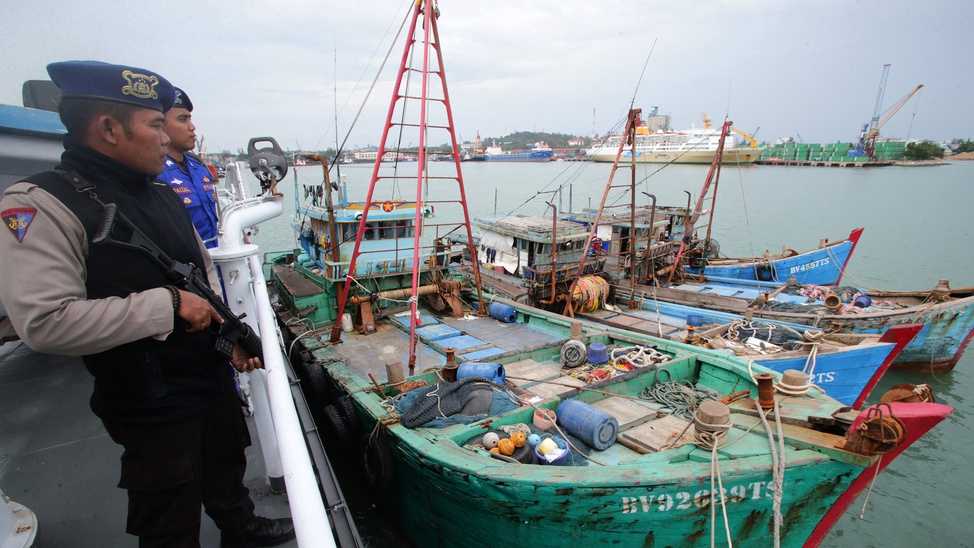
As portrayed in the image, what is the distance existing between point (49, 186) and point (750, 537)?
483cm

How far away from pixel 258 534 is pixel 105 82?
2.13 m

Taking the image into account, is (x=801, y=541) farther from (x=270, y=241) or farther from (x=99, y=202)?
(x=270, y=241)

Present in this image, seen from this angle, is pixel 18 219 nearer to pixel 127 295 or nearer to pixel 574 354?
pixel 127 295

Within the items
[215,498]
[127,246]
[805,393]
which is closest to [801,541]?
[805,393]

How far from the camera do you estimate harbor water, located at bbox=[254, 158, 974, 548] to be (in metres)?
6.41

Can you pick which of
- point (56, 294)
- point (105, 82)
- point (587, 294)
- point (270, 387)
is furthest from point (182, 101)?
point (587, 294)

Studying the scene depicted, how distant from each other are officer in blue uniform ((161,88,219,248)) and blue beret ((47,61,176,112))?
1.62m

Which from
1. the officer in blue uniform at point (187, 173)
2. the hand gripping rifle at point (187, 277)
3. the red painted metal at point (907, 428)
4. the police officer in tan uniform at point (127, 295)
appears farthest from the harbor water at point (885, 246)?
the hand gripping rifle at point (187, 277)

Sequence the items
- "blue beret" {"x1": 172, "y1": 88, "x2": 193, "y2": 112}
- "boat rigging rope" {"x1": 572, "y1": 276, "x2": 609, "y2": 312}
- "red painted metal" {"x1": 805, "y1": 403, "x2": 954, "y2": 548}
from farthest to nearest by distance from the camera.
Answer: "boat rigging rope" {"x1": 572, "y1": 276, "x2": 609, "y2": 312} < "blue beret" {"x1": 172, "y1": 88, "x2": 193, "y2": 112} < "red painted metal" {"x1": 805, "y1": 403, "x2": 954, "y2": 548}

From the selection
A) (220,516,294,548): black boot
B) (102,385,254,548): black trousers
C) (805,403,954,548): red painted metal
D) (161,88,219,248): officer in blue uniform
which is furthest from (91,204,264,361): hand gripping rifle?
(805,403,954,548): red painted metal

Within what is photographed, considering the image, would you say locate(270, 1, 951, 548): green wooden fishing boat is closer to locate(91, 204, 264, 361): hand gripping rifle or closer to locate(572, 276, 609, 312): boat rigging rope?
locate(91, 204, 264, 361): hand gripping rifle

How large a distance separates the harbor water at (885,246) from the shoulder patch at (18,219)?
5.60 meters

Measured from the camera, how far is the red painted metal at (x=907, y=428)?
121 inches

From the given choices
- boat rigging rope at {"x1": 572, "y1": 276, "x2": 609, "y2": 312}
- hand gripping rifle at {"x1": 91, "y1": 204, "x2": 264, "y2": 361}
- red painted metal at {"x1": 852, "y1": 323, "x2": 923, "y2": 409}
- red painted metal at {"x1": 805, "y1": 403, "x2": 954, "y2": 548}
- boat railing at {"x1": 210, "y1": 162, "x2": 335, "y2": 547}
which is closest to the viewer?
boat railing at {"x1": 210, "y1": 162, "x2": 335, "y2": 547}
